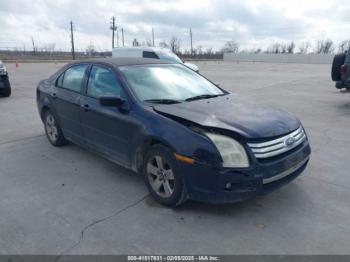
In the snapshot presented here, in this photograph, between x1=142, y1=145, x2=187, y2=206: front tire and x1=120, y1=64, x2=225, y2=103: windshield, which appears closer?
x1=142, y1=145, x2=187, y2=206: front tire

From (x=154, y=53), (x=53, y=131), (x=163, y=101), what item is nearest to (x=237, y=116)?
(x=163, y=101)

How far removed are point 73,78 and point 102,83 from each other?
0.88 meters

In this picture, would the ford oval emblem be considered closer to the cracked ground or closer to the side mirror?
the cracked ground

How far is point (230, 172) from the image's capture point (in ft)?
9.20

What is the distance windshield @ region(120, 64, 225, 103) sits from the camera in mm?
3676

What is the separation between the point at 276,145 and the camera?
9.93 feet

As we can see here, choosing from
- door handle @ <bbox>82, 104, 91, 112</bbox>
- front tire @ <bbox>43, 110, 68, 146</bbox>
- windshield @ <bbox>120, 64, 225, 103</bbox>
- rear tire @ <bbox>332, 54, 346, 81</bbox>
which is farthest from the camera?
rear tire @ <bbox>332, 54, 346, 81</bbox>

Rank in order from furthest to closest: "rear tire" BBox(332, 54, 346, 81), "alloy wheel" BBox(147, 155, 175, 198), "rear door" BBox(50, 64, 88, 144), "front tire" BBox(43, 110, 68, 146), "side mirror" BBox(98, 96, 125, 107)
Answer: "rear tire" BBox(332, 54, 346, 81), "front tire" BBox(43, 110, 68, 146), "rear door" BBox(50, 64, 88, 144), "side mirror" BBox(98, 96, 125, 107), "alloy wheel" BBox(147, 155, 175, 198)

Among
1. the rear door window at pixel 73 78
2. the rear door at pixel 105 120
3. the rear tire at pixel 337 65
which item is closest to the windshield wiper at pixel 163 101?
the rear door at pixel 105 120

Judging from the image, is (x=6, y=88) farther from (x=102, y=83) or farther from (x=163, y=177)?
(x=163, y=177)

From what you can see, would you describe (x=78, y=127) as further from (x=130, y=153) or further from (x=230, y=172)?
(x=230, y=172)

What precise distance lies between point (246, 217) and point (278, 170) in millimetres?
582

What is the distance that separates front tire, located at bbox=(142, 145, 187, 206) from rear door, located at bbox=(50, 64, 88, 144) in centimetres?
159

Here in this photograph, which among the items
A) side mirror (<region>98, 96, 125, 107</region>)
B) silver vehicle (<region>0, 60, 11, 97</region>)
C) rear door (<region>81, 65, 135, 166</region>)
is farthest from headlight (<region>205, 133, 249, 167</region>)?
silver vehicle (<region>0, 60, 11, 97</region>)
